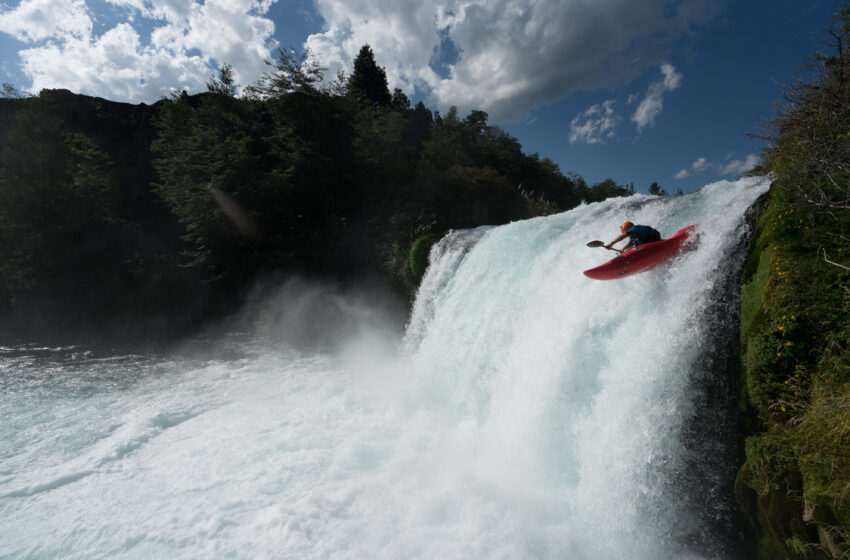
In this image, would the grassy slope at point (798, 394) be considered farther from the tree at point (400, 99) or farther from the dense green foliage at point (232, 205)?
the tree at point (400, 99)

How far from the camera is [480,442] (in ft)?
17.4

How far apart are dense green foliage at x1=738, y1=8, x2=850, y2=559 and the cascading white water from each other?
30cm

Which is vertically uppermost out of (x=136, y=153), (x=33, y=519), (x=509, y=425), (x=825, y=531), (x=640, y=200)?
(x=136, y=153)

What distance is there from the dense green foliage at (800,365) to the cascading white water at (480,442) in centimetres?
30

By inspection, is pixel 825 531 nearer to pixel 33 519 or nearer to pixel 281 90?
pixel 33 519

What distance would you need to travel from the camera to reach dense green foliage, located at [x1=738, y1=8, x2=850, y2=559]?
255 centimetres

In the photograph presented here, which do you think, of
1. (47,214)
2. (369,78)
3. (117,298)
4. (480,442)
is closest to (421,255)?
(480,442)

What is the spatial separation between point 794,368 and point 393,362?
26.6 ft

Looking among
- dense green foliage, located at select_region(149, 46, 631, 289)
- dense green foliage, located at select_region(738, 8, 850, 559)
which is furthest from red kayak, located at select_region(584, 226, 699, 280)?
dense green foliage, located at select_region(149, 46, 631, 289)

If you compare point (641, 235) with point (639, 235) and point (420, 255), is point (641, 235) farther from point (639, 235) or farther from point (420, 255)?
point (420, 255)

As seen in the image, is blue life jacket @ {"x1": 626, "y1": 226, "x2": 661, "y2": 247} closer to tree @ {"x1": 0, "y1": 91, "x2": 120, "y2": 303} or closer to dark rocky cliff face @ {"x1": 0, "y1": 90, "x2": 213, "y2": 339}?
dark rocky cliff face @ {"x1": 0, "y1": 90, "x2": 213, "y2": 339}

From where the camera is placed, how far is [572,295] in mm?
5035

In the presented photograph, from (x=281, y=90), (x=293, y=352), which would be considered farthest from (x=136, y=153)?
(x=293, y=352)

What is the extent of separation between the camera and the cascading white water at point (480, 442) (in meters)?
3.51
